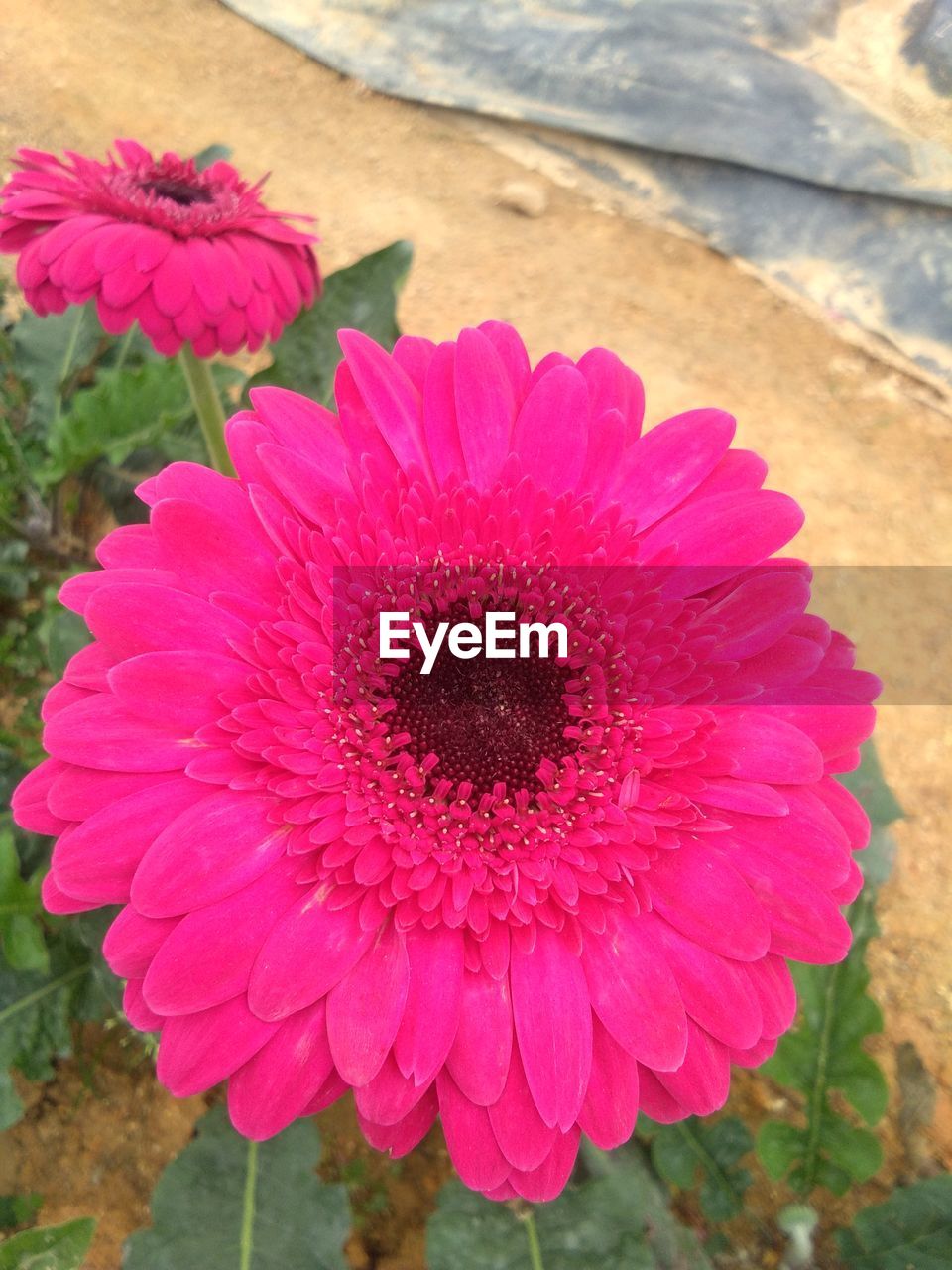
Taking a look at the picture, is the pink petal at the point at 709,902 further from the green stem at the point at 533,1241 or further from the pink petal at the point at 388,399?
the green stem at the point at 533,1241

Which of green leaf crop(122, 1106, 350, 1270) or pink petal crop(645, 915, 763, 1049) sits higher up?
pink petal crop(645, 915, 763, 1049)

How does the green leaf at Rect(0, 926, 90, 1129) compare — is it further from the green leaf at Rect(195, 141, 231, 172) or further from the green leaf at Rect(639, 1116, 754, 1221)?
the green leaf at Rect(195, 141, 231, 172)

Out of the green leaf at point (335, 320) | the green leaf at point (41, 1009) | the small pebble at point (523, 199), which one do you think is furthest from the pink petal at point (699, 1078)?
the small pebble at point (523, 199)

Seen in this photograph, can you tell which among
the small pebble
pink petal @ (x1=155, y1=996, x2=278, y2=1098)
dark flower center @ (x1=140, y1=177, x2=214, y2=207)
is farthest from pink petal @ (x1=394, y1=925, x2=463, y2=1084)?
the small pebble

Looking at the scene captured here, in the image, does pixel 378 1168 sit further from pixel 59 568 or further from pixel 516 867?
pixel 59 568

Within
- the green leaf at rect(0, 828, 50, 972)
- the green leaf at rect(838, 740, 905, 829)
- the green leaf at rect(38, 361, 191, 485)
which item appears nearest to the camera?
the green leaf at rect(0, 828, 50, 972)

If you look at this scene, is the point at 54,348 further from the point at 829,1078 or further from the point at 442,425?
the point at 829,1078
